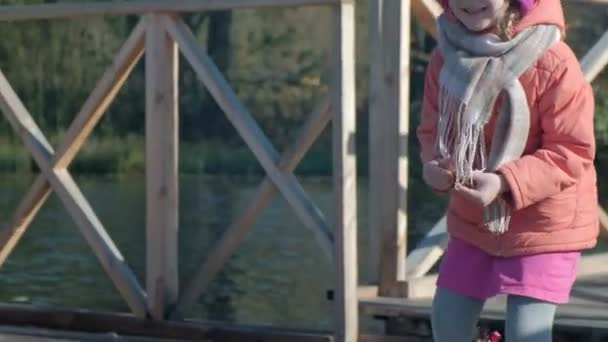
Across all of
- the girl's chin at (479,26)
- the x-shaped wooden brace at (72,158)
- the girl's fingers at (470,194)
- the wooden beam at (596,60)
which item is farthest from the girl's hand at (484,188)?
the wooden beam at (596,60)

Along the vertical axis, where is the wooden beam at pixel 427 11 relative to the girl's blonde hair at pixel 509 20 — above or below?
below

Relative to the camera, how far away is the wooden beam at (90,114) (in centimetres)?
562

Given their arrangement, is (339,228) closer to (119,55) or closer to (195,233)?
(119,55)

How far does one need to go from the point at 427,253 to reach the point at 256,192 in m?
0.73

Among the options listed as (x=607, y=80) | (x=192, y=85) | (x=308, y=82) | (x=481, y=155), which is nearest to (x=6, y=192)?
(x=192, y=85)

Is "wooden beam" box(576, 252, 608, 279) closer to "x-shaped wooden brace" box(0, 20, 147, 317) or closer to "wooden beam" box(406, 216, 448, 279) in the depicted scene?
"wooden beam" box(406, 216, 448, 279)

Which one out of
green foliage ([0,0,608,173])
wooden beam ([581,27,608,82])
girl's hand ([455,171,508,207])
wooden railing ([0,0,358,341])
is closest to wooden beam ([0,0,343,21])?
wooden railing ([0,0,358,341])

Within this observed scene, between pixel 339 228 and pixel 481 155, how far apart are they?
1.53 m

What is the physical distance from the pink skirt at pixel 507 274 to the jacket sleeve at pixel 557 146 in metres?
0.19

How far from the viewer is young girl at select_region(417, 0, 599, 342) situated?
11.4 ft

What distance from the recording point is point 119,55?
5.65 m

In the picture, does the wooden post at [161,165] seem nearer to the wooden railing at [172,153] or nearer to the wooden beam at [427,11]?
the wooden railing at [172,153]

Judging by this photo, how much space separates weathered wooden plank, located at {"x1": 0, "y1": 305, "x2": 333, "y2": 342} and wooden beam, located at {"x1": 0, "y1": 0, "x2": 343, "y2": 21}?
1168mm

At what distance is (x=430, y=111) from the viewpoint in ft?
12.3
